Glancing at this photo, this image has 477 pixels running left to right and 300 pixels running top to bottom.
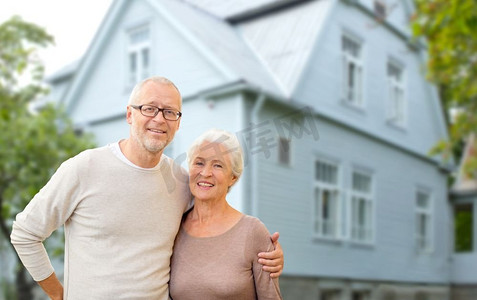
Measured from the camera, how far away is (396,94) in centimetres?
1909

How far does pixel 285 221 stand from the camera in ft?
45.2

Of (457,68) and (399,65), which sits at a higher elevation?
(399,65)

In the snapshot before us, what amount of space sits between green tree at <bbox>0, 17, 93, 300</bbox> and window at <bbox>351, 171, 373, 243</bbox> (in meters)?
6.29

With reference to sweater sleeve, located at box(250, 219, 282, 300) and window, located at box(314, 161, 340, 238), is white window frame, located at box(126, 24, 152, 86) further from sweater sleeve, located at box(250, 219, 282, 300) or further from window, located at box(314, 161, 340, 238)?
sweater sleeve, located at box(250, 219, 282, 300)

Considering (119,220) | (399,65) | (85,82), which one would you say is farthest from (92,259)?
(399,65)

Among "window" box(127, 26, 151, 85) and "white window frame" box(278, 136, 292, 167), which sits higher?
"window" box(127, 26, 151, 85)

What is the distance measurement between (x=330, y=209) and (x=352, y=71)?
12.2ft

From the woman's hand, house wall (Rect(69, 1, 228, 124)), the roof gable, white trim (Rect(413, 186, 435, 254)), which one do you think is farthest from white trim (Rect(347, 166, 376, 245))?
the woman's hand

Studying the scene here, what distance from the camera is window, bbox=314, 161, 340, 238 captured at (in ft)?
49.2

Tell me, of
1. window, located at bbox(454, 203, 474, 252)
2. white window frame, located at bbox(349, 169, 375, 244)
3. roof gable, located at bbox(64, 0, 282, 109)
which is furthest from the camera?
window, located at bbox(454, 203, 474, 252)

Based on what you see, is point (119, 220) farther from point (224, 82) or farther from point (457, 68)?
point (457, 68)

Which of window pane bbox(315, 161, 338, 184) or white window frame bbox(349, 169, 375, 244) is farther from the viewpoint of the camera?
white window frame bbox(349, 169, 375, 244)

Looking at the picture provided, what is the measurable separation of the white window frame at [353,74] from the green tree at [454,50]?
86.4 inches

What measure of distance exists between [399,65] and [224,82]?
761 centimetres
